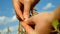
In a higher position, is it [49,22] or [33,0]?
[33,0]

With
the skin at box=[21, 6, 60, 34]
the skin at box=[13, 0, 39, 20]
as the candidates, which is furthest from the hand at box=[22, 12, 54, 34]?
the skin at box=[13, 0, 39, 20]

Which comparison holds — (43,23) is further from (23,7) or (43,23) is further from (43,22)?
(23,7)

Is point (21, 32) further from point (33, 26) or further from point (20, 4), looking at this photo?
point (33, 26)

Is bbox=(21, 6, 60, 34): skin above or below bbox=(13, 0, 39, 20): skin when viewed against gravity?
below

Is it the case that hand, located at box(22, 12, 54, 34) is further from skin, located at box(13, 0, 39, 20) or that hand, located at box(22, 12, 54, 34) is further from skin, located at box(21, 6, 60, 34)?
skin, located at box(13, 0, 39, 20)

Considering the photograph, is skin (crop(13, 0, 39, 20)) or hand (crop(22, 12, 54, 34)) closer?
hand (crop(22, 12, 54, 34))

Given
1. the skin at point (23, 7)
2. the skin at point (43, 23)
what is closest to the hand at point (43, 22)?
the skin at point (43, 23)

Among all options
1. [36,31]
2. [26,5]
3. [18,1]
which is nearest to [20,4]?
[18,1]

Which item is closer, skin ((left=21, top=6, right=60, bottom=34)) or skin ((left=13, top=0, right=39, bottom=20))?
skin ((left=21, top=6, right=60, bottom=34))
